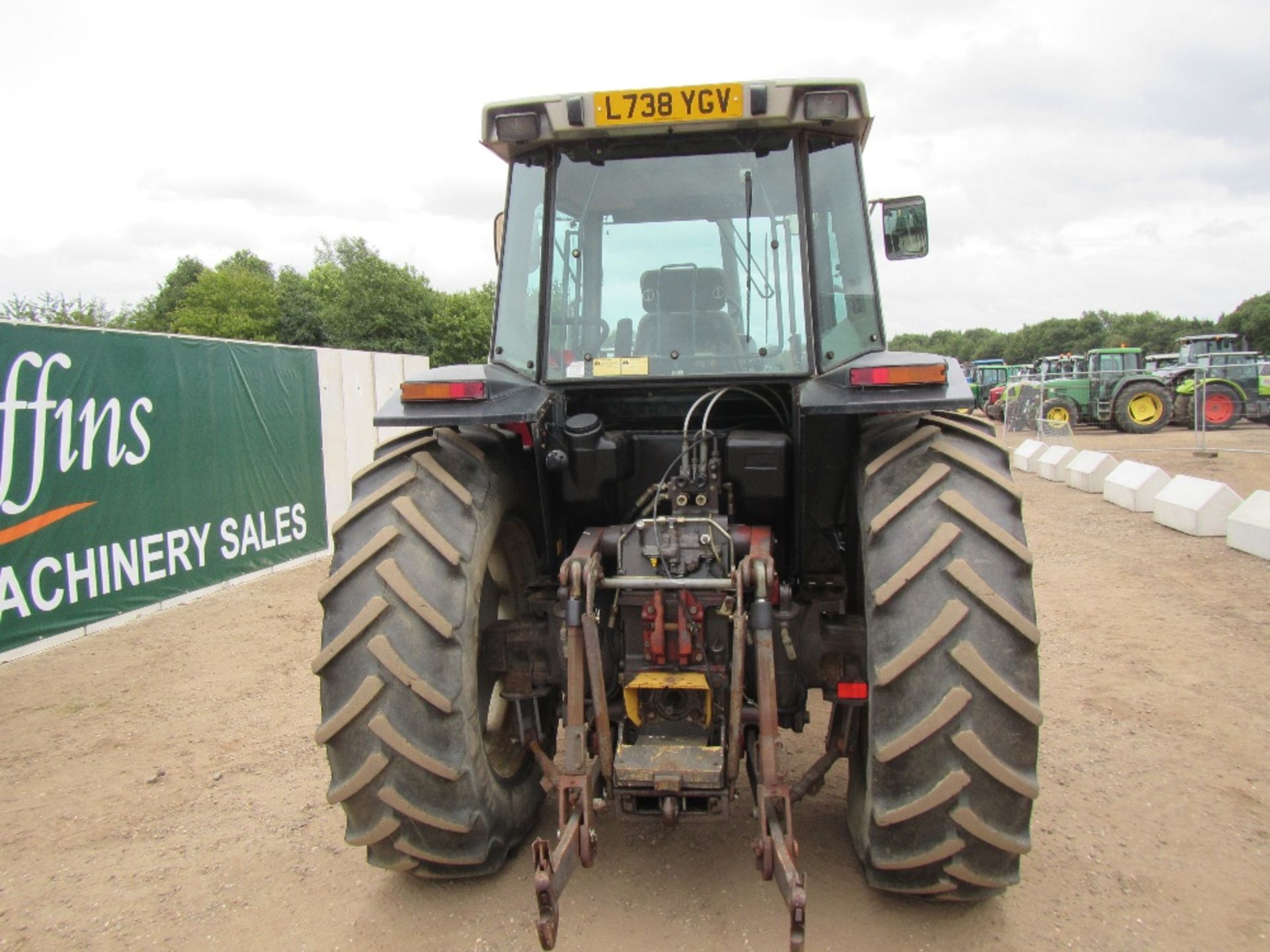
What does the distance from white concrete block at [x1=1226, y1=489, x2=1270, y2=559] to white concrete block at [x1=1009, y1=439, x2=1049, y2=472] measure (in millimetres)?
7398

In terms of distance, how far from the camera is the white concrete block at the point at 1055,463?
14.1 metres

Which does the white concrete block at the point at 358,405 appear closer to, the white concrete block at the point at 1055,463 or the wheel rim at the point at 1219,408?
the white concrete block at the point at 1055,463

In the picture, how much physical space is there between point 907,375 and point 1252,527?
23.7 feet

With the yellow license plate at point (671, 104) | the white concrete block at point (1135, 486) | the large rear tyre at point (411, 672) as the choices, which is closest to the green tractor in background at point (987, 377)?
the white concrete block at point (1135, 486)

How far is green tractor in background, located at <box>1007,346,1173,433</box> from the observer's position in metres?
23.0

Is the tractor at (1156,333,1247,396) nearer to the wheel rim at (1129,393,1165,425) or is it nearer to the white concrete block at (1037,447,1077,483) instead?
the wheel rim at (1129,393,1165,425)

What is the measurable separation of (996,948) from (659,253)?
8.69 ft

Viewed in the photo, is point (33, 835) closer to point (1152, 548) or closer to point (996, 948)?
point (996, 948)

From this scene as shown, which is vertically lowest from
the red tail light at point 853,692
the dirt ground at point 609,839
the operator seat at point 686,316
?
the dirt ground at point 609,839

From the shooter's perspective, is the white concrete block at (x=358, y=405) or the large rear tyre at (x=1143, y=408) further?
the large rear tyre at (x=1143, y=408)

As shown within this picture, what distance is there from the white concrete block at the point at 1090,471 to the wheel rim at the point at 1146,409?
11.4 meters

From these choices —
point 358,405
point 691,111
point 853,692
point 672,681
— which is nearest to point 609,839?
point 672,681

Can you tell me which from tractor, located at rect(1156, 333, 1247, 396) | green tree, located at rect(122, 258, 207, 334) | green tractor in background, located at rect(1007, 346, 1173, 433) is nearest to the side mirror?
green tractor in background, located at rect(1007, 346, 1173, 433)

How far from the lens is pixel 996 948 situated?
8.93 ft
